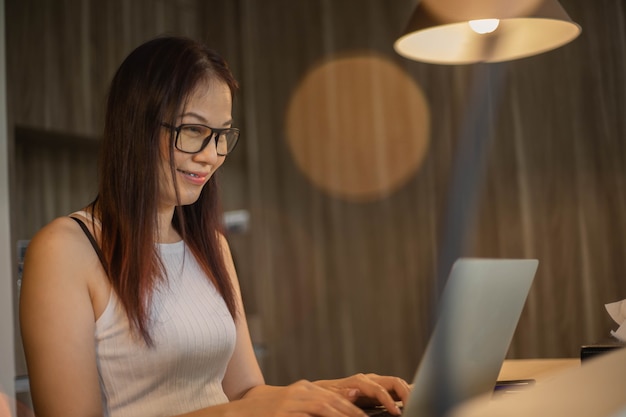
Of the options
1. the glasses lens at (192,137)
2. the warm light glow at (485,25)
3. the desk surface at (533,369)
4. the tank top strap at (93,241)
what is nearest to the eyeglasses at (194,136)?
the glasses lens at (192,137)

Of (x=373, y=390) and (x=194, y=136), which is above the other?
(x=194, y=136)

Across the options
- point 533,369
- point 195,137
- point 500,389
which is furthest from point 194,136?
point 533,369

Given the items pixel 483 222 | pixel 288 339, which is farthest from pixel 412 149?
pixel 288 339

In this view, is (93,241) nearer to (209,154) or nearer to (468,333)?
(209,154)

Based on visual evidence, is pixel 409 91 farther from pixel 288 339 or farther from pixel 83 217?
pixel 83 217

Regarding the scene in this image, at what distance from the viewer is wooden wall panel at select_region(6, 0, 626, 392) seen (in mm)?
2906

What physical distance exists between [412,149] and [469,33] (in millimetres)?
1357

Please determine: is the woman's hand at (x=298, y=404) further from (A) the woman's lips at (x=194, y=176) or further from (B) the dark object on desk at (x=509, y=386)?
(A) the woman's lips at (x=194, y=176)

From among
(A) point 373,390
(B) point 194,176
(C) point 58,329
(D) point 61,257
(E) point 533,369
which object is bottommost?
(E) point 533,369

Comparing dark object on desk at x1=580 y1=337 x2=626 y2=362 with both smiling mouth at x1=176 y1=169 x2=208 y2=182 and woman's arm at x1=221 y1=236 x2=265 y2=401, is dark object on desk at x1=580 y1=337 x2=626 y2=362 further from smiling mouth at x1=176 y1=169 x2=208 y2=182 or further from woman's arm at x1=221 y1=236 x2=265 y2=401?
smiling mouth at x1=176 y1=169 x2=208 y2=182

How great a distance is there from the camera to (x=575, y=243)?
9.64ft

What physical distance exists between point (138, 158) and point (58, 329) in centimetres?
39

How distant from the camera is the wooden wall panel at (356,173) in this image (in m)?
2.91

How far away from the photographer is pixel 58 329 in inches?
48.8
